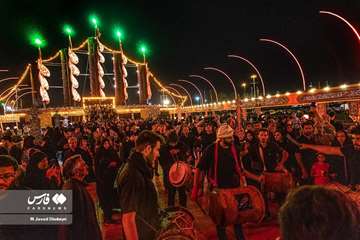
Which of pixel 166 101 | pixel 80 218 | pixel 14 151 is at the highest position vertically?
pixel 166 101

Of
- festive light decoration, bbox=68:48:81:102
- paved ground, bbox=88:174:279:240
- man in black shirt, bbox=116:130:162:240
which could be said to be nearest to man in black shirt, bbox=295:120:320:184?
paved ground, bbox=88:174:279:240

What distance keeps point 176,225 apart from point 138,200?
81cm

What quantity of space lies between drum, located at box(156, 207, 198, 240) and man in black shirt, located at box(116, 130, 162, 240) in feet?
0.80

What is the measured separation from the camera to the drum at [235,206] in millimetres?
4746

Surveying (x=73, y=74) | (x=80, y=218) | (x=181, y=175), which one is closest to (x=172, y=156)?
(x=181, y=175)

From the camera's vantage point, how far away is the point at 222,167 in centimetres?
499

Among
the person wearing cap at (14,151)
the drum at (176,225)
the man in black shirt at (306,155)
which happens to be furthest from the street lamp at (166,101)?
the drum at (176,225)

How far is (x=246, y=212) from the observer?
4859 millimetres

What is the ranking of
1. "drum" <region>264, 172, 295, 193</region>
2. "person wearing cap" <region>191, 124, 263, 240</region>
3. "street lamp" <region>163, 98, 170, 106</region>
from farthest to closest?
1. "street lamp" <region>163, 98, 170, 106</region>
2. "drum" <region>264, 172, 295, 193</region>
3. "person wearing cap" <region>191, 124, 263, 240</region>

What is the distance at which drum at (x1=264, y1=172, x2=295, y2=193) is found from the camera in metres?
6.78

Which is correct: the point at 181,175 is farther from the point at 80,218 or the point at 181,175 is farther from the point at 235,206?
the point at 80,218

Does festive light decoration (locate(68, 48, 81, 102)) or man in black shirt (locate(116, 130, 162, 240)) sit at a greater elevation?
festive light decoration (locate(68, 48, 81, 102))

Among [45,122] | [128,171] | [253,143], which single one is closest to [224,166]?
[128,171]

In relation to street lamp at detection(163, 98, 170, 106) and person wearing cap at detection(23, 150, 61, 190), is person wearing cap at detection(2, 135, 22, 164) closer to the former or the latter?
person wearing cap at detection(23, 150, 61, 190)
